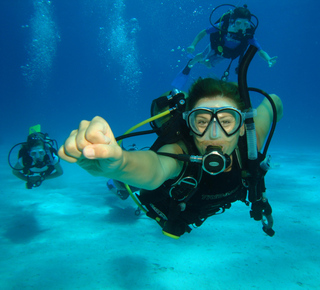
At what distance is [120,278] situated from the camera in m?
3.79

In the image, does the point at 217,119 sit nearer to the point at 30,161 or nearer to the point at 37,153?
the point at 37,153

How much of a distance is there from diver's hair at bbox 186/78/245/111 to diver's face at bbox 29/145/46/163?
6364mm

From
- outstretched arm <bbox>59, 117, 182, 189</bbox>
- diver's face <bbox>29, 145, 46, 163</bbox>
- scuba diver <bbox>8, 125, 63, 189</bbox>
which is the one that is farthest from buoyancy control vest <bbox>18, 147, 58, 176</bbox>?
outstretched arm <bbox>59, 117, 182, 189</bbox>

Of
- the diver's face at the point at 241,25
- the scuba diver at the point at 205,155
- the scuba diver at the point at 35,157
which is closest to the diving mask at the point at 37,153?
the scuba diver at the point at 35,157

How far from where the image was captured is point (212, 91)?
236cm

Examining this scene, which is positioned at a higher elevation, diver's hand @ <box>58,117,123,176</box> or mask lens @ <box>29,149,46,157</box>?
mask lens @ <box>29,149,46,157</box>

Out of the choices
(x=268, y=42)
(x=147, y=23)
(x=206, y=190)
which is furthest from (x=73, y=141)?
(x=268, y=42)

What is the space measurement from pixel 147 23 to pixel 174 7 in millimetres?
13392

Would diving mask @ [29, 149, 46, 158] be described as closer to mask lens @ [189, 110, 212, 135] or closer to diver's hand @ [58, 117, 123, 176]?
mask lens @ [189, 110, 212, 135]

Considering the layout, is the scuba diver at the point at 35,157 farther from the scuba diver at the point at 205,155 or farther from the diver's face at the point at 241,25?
the diver's face at the point at 241,25

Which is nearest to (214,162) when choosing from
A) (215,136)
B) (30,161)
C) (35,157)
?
(215,136)

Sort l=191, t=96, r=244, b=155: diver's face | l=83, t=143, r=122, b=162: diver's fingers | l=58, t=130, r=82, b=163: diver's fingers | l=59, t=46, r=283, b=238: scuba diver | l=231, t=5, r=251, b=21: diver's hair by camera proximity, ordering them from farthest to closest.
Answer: l=231, t=5, r=251, b=21: diver's hair → l=191, t=96, r=244, b=155: diver's face → l=59, t=46, r=283, b=238: scuba diver → l=58, t=130, r=82, b=163: diver's fingers → l=83, t=143, r=122, b=162: diver's fingers

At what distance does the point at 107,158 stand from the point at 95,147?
0.11 metres

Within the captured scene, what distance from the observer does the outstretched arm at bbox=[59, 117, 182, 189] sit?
3.13ft
